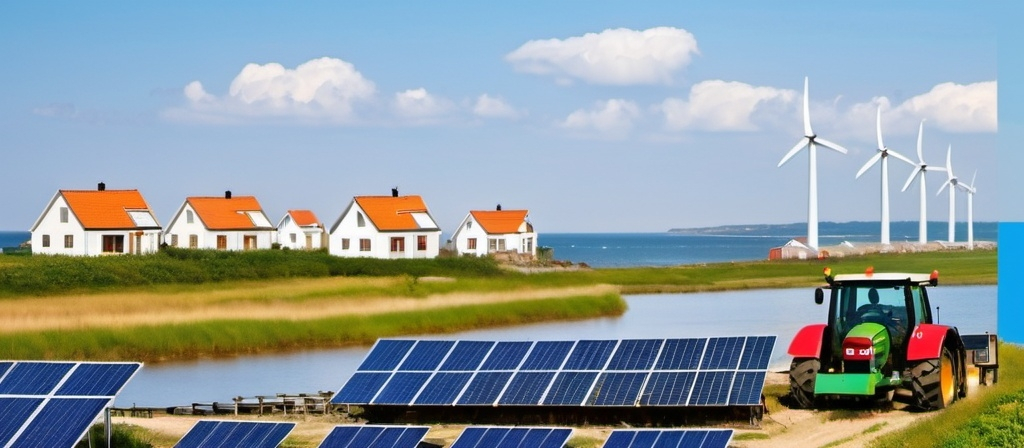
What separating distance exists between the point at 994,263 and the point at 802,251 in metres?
11.0

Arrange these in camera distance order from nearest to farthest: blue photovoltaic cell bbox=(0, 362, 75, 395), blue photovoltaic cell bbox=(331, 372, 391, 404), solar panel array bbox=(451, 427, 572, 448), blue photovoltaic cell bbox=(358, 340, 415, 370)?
solar panel array bbox=(451, 427, 572, 448)
blue photovoltaic cell bbox=(0, 362, 75, 395)
blue photovoltaic cell bbox=(331, 372, 391, 404)
blue photovoltaic cell bbox=(358, 340, 415, 370)

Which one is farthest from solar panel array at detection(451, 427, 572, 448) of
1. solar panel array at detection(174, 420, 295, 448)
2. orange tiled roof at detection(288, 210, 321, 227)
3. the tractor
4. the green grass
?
orange tiled roof at detection(288, 210, 321, 227)

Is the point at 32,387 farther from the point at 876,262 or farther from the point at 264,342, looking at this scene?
the point at 876,262

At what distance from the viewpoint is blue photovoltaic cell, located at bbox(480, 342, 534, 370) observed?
23.4 metres

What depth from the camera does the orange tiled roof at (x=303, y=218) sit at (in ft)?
283

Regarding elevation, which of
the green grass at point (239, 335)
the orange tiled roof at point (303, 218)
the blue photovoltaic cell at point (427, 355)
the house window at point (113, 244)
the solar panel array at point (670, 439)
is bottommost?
the green grass at point (239, 335)

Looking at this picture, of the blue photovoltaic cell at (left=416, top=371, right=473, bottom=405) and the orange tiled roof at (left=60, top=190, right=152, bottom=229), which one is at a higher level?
the orange tiled roof at (left=60, top=190, right=152, bottom=229)

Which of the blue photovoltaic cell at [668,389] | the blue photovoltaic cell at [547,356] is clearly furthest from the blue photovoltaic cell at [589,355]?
the blue photovoltaic cell at [668,389]

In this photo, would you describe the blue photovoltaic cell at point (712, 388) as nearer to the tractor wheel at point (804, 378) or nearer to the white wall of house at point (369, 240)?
the tractor wheel at point (804, 378)

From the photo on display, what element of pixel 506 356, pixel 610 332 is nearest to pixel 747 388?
pixel 506 356

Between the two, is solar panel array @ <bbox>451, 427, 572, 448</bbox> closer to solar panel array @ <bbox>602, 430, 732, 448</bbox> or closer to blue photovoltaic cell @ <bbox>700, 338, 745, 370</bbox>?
solar panel array @ <bbox>602, 430, 732, 448</bbox>

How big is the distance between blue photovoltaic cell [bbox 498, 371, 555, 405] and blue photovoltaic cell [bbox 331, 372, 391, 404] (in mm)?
2182

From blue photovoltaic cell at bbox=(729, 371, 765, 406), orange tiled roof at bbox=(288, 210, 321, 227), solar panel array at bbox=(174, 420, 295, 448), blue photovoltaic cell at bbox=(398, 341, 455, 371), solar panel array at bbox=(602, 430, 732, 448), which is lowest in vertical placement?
solar panel array at bbox=(174, 420, 295, 448)

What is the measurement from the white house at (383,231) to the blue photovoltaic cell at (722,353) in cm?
5026
